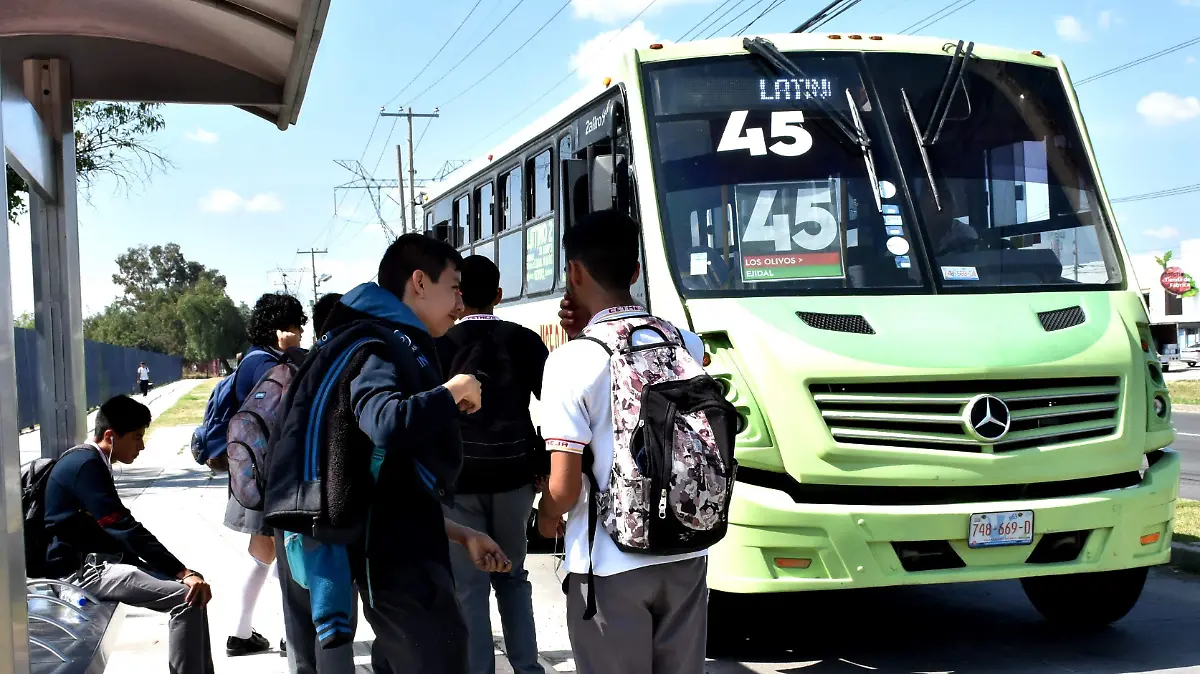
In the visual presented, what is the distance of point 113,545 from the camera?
16.3 feet

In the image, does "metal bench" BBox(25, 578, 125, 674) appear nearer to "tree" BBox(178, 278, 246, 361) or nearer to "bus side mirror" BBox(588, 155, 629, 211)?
"bus side mirror" BBox(588, 155, 629, 211)

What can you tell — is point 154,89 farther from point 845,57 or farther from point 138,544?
point 845,57

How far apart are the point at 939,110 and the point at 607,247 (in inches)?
157

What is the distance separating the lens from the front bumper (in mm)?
5676

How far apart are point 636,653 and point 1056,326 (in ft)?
12.2

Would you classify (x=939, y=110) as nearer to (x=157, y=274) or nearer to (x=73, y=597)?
(x=73, y=597)

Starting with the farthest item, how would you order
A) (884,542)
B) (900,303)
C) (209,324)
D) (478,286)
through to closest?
(209,324) < (900,303) < (884,542) < (478,286)

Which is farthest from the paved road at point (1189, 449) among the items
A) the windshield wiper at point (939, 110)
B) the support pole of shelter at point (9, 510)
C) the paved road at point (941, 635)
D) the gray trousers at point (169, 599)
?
the support pole of shelter at point (9, 510)

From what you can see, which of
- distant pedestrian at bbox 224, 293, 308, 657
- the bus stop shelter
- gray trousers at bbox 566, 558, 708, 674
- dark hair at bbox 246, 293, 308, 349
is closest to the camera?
gray trousers at bbox 566, 558, 708, 674

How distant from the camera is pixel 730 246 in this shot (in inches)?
256

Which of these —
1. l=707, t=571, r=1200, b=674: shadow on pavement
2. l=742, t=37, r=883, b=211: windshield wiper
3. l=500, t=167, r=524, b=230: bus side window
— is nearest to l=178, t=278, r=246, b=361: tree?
l=500, t=167, r=524, b=230: bus side window

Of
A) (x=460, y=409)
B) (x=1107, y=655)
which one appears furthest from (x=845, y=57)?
(x=460, y=409)

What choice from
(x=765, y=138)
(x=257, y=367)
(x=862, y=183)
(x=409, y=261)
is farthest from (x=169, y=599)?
(x=862, y=183)

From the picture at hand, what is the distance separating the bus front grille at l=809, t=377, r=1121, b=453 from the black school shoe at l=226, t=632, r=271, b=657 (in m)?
3.32
